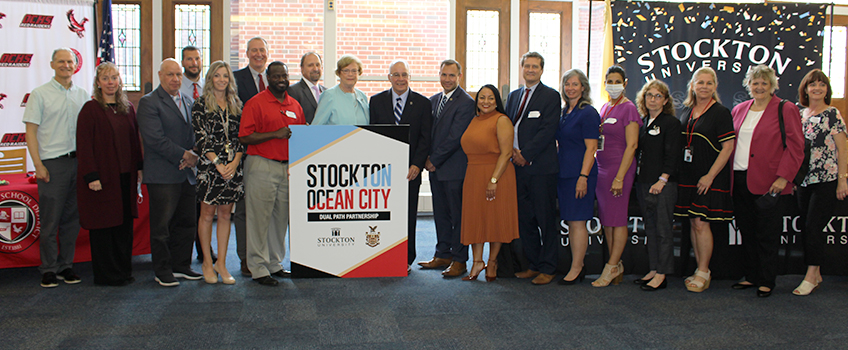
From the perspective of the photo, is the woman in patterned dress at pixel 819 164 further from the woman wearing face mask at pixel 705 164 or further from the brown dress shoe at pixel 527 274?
the brown dress shoe at pixel 527 274

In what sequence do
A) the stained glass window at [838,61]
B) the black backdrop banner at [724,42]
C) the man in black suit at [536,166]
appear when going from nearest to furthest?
1. the man in black suit at [536,166]
2. the black backdrop banner at [724,42]
3. the stained glass window at [838,61]

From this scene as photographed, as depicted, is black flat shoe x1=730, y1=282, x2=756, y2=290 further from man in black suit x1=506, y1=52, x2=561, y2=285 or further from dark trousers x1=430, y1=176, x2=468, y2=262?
dark trousers x1=430, y1=176, x2=468, y2=262

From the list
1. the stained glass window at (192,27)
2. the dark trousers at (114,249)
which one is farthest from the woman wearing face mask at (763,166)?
the stained glass window at (192,27)

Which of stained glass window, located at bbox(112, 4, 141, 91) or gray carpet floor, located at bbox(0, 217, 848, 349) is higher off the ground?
stained glass window, located at bbox(112, 4, 141, 91)

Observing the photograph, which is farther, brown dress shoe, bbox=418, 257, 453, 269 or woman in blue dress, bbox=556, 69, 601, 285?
brown dress shoe, bbox=418, 257, 453, 269

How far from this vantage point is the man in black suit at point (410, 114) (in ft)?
12.6

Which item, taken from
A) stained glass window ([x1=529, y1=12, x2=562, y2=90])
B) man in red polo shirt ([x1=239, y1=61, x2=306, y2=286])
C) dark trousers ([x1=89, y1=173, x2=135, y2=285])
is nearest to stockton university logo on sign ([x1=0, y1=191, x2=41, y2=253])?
dark trousers ([x1=89, y1=173, x2=135, y2=285])

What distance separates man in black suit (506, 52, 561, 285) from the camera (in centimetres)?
349

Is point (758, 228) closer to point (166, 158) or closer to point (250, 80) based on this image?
point (250, 80)

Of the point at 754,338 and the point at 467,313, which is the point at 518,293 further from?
the point at 754,338

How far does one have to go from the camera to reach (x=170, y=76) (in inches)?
135

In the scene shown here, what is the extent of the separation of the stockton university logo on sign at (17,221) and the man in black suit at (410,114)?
2409 millimetres

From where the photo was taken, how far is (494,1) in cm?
720

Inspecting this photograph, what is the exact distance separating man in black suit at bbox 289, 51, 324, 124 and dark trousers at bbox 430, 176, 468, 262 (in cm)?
104
